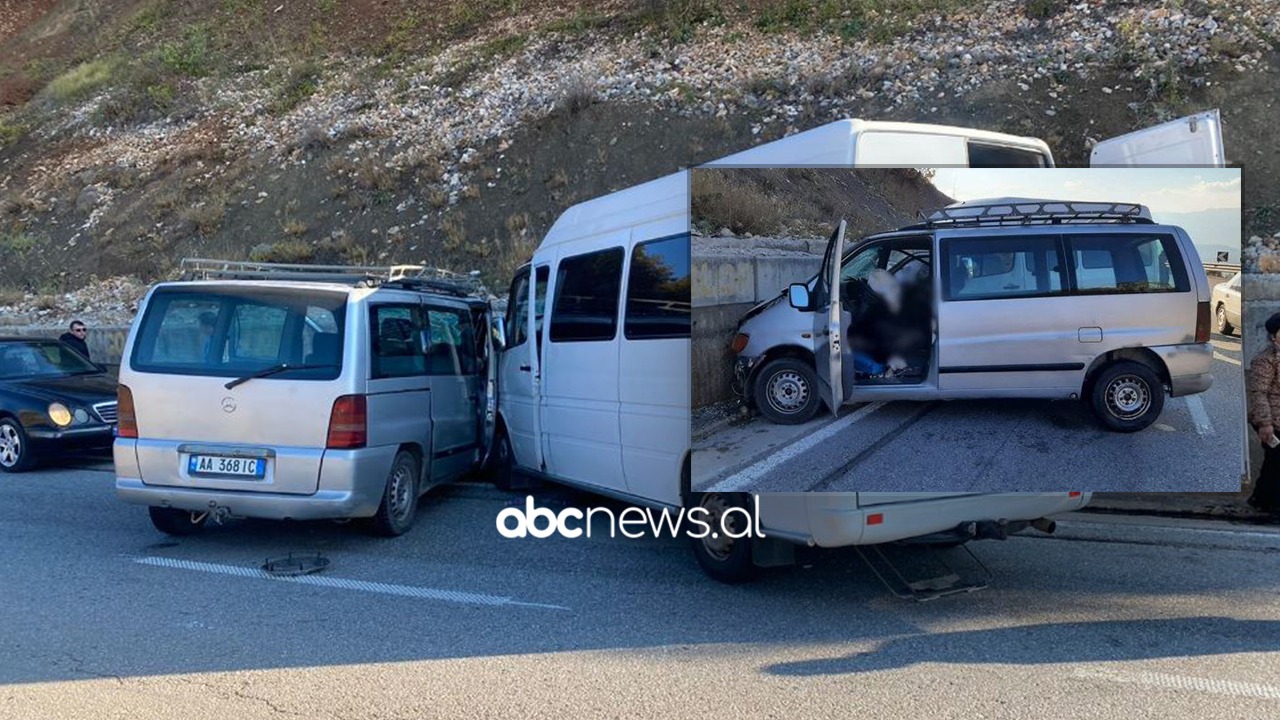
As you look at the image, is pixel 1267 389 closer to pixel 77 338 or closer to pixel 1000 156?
pixel 1000 156

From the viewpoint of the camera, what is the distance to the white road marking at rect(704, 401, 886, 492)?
5.22 metres

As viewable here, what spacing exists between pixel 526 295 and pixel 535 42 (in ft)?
56.5

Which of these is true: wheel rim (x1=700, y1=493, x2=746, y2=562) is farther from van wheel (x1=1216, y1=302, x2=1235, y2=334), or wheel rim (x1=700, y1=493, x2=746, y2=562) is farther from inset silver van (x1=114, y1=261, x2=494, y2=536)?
van wheel (x1=1216, y1=302, x2=1235, y2=334)

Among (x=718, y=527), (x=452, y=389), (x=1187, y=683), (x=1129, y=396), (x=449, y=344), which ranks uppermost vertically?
(x=449, y=344)

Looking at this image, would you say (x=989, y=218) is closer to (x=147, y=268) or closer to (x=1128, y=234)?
(x=1128, y=234)

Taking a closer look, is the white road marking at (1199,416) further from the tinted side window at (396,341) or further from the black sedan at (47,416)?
the black sedan at (47,416)

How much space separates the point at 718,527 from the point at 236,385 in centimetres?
341

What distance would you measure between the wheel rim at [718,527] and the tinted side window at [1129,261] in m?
2.31

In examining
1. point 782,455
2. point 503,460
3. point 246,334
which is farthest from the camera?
point 503,460

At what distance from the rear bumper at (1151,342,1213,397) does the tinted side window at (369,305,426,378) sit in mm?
5094

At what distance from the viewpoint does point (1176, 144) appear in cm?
855

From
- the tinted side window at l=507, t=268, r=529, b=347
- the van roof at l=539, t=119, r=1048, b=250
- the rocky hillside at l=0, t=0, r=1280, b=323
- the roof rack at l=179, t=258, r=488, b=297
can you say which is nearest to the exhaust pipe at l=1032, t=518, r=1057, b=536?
the van roof at l=539, t=119, r=1048, b=250

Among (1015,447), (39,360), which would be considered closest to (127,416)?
(1015,447)

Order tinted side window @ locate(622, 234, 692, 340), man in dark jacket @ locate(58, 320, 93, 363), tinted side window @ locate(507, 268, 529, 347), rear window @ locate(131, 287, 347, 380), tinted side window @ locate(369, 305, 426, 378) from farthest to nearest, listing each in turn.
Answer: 1. man in dark jacket @ locate(58, 320, 93, 363)
2. tinted side window @ locate(507, 268, 529, 347)
3. tinted side window @ locate(369, 305, 426, 378)
4. rear window @ locate(131, 287, 347, 380)
5. tinted side window @ locate(622, 234, 692, 340)
